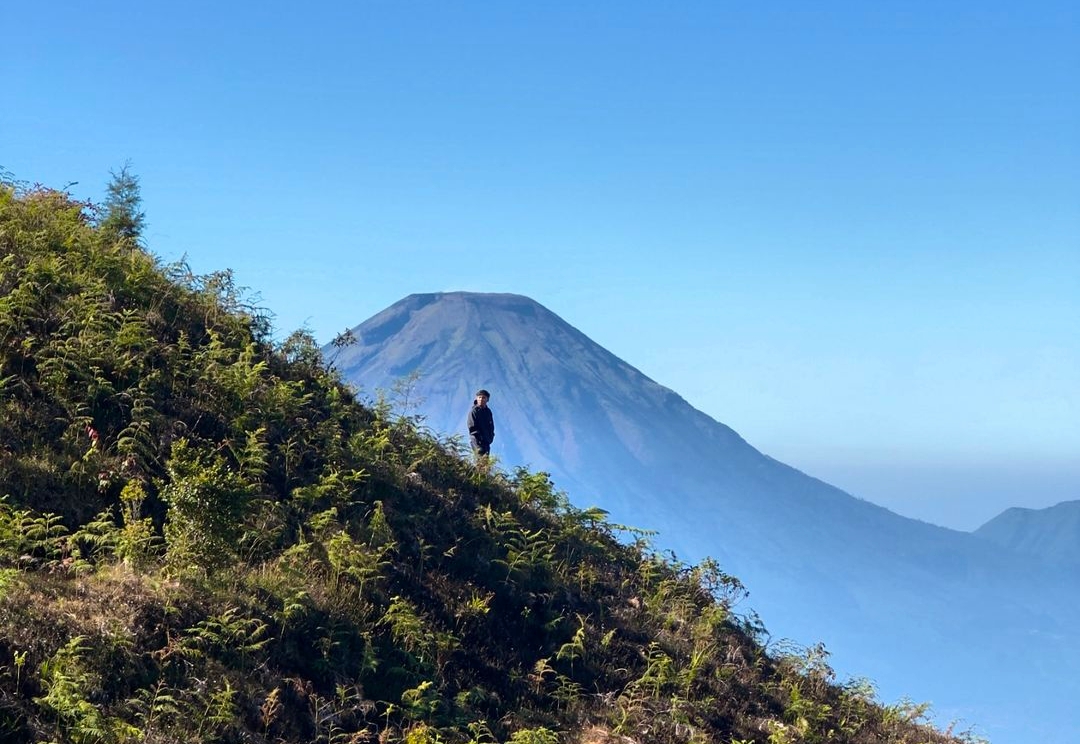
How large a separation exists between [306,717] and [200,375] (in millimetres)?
7180

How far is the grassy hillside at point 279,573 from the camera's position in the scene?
985 cm

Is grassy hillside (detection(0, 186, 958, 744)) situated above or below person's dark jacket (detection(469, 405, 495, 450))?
below

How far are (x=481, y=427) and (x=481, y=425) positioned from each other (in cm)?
5

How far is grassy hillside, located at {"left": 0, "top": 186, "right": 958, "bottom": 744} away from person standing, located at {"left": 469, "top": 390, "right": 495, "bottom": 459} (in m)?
2.01

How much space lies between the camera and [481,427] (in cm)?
2173

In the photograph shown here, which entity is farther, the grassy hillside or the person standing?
the person standing

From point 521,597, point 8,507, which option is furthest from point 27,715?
point 521,597

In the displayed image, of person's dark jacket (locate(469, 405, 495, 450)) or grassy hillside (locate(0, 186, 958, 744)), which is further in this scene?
person's dark jacket (locate(469, 405, 495, 450))

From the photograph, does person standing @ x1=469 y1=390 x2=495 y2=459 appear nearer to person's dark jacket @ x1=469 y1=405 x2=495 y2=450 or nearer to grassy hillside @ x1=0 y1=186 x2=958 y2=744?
person's dark jacket @ x1=469 y1=405 x2=495 y2=450

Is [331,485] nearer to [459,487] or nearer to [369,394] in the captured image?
[459,487]

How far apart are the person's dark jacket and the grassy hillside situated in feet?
6.73

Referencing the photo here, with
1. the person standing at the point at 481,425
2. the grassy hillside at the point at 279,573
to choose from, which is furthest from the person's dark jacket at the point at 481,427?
the grassy hillside at the point at 279,573

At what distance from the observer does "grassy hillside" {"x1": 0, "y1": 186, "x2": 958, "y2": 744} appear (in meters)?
9.85

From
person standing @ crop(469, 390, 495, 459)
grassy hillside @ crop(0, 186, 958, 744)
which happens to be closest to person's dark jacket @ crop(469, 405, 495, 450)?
person standing @ crop(469, 390, 495, 459)
